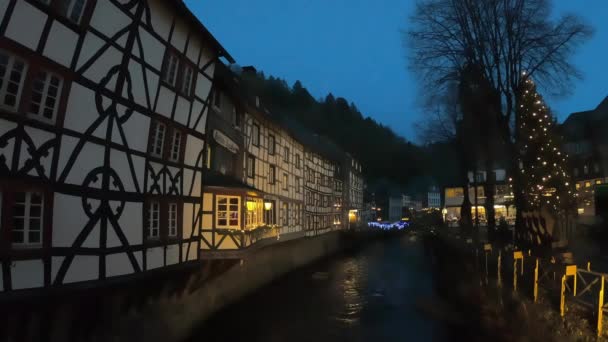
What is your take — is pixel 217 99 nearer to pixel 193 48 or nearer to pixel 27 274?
pixel 193 48

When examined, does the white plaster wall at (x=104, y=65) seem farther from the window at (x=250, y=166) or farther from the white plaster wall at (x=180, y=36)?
the window at (x=250, y=166)

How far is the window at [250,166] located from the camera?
25844 mm

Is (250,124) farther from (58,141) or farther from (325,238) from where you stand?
(325,238)

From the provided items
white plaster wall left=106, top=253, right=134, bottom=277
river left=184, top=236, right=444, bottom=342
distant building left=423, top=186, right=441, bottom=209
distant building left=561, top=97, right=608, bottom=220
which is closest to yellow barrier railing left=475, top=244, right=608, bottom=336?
river left=184, top=236, right=444, bottom=342

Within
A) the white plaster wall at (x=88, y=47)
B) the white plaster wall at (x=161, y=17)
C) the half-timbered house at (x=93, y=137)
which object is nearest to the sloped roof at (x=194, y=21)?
the half-timbered house at (x=93, y=137)

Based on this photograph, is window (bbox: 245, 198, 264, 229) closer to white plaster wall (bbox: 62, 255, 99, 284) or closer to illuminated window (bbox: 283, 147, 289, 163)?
illuminated window (bbox: 283, 147, 289, 163)

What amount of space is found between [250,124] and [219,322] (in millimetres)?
11644

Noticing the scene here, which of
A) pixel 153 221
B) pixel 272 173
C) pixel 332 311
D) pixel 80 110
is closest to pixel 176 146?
pixel 153 221

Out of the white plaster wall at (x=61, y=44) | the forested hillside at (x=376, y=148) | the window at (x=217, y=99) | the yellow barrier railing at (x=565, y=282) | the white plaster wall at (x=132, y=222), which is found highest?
the forested hillside at (x=376, y=148)

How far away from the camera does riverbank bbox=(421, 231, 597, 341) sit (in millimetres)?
10141

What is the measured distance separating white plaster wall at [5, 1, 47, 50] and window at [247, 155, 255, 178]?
54.3 ft

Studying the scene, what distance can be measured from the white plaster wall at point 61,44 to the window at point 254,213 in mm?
12137

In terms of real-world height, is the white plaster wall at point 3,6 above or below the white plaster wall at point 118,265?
above

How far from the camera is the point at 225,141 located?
835 inches
